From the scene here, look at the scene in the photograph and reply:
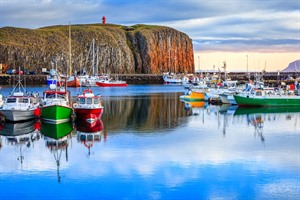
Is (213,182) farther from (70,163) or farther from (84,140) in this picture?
(84,140)

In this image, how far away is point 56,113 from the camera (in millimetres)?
37656

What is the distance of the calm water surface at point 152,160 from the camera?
2061 centimetres

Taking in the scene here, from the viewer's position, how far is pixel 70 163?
82.8ft

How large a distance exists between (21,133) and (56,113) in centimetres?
385

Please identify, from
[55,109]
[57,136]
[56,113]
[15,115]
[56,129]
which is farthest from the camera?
[15,115]

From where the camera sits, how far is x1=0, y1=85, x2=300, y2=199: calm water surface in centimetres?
2061

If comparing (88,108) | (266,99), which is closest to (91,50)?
(266,99)

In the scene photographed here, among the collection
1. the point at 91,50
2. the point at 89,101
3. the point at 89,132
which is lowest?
the point at 89,132

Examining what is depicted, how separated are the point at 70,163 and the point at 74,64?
140 meters

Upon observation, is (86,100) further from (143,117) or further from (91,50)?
(91,50)

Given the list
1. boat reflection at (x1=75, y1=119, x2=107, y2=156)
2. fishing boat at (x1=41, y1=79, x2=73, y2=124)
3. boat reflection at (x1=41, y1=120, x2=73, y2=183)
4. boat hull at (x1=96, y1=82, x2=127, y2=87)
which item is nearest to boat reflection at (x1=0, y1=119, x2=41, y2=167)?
boat reflection at (x1=41, y1=120, x2=73, y2=183)

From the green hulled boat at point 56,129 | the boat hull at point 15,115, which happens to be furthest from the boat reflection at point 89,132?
the boat hull at point 15,115

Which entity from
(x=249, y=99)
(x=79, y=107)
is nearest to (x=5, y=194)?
(x=79, y=107)

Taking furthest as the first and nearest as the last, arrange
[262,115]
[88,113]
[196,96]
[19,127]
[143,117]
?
[196,96] → [262,115] → [143,117] → [88,113] → [19,127]
